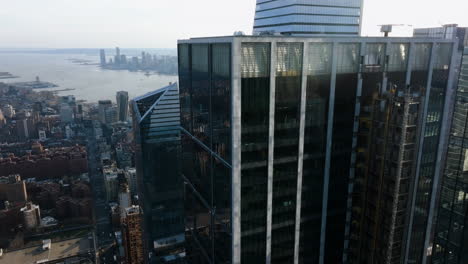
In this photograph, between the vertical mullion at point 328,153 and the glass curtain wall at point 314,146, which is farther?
the vertical mullion at point 328,153

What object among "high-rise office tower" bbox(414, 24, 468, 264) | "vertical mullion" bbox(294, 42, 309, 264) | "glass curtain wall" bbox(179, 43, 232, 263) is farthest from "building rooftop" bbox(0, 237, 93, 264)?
"high-rise office tower" bbox(414, 24, 468, 264)

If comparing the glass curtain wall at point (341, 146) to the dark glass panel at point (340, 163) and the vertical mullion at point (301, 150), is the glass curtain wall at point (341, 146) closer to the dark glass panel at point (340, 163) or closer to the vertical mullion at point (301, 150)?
the dark glass panel at point (340, 163)

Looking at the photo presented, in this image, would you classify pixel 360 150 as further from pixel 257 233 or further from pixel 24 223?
pixel 24 223

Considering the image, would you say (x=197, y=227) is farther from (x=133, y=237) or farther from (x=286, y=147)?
(x=133, y=237)

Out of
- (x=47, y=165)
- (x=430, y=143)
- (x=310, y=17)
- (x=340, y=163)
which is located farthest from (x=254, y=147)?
(x=47, y=165)

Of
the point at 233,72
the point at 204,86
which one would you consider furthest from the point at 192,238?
the point at 233,72

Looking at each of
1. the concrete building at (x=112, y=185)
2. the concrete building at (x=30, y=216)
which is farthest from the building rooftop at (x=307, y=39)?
the concrete building at (x=30, y=216)
